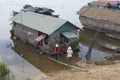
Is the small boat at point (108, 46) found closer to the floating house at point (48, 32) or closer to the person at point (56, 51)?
the floating house at point (48, 32)

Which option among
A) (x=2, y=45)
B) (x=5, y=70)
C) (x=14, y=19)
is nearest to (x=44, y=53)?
(x=2, y=45)

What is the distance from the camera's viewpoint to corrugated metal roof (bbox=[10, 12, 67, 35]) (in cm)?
2655

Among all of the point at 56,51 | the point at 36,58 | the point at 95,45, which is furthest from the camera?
the point at 95,45

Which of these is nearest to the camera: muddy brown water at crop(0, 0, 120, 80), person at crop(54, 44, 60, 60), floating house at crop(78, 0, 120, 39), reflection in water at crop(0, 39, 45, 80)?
reflection in water at crop(0, 39, 45, 80)

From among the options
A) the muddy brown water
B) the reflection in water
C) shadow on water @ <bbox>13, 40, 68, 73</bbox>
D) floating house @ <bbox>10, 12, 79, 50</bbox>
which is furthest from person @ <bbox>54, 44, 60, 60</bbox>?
the reflection in water

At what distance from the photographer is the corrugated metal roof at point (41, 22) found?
2655cm

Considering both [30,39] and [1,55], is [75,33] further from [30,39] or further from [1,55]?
[1,55]

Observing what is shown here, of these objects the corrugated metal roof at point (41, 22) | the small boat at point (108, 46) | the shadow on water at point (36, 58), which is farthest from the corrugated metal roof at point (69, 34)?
the small boat at point (108, 46)

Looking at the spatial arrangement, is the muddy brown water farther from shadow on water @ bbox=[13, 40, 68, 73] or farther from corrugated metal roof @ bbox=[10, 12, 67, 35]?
corrugated metal roof @ bbox=[10, 12, 67, 35]

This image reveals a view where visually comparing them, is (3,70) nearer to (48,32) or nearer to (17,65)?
(17,65)

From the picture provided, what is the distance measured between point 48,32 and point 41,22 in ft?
11.0

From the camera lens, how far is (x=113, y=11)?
36.6m

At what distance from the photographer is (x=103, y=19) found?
3656cm

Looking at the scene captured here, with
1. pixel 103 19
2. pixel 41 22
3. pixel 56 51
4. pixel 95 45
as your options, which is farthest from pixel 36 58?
pixel 103 19
